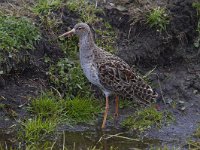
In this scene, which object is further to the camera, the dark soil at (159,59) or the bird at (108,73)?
the dark soil at (159,59)

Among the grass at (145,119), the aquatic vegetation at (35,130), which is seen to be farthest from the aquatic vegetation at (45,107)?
the grass at (145,119)

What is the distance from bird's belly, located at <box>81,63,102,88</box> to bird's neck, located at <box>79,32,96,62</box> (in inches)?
4.2

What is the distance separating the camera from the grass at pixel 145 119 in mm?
8016

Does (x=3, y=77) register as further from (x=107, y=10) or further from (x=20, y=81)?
(x=107, y=10)

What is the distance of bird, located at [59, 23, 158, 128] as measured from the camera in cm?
798

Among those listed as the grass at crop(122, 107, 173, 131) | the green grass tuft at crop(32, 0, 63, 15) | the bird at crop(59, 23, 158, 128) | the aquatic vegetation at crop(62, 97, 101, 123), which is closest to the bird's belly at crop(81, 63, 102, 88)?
the bird at crop(59, 23, 158, 128)

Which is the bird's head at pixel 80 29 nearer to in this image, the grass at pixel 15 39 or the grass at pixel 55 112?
the grass at pixel 15 39

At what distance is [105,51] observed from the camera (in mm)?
8398

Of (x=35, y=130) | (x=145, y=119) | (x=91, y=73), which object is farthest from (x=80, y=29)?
(x=35, y=130)

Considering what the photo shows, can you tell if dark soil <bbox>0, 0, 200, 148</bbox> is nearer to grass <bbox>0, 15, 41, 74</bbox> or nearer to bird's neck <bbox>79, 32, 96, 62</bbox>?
grass <bbox>0, 15, 41, 74</bbox>

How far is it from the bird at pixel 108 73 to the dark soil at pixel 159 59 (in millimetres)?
335

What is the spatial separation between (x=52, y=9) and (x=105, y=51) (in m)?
1.08

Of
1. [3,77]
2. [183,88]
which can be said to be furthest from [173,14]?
[3,77]

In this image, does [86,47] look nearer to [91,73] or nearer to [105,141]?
[91,73]
